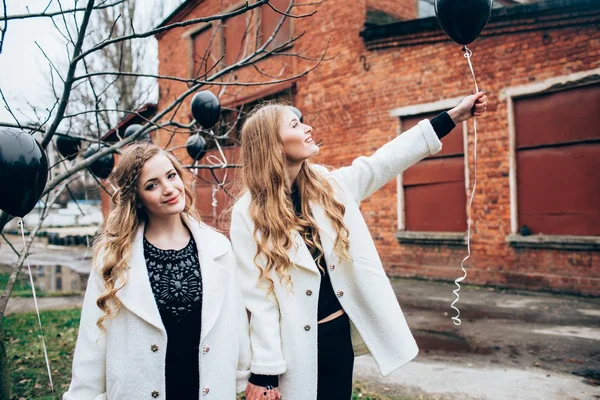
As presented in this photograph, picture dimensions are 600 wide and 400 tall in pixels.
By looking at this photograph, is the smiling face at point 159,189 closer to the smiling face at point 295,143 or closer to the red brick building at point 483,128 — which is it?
the smiling face at point 295,143

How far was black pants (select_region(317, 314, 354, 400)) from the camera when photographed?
218 cm

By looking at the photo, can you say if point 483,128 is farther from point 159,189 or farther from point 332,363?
point 159,189

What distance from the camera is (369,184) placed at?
241cm

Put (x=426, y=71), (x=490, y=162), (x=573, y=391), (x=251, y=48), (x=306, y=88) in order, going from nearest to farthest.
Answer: (x=573, y=391) → (x=490, y=162) → (x=426, y=71) → (x=306, y=88) → (x=251, y=48)

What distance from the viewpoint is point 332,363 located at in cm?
220

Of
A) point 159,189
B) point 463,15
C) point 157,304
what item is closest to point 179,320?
point 157,304

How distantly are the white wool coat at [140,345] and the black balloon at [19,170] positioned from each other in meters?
0.65

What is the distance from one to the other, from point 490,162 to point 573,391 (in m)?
4.81

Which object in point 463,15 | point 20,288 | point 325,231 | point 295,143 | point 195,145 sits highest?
point 463,15

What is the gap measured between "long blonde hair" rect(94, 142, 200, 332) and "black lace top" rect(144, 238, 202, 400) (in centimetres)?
12

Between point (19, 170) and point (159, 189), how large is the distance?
0.71 metres

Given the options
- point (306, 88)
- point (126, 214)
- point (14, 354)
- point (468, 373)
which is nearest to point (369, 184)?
point (126, 214)

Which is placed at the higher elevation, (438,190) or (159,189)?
(438,190)

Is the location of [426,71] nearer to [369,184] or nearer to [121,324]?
[369,184]
